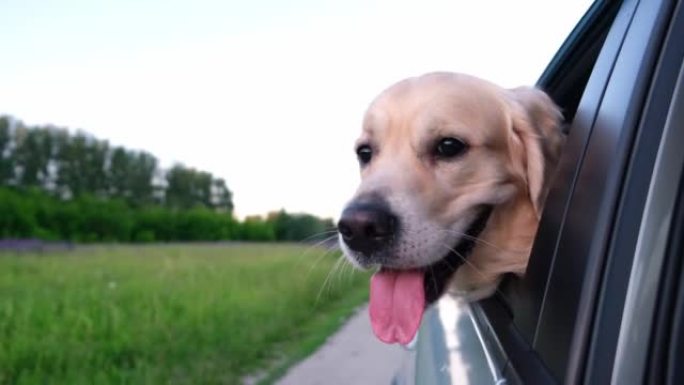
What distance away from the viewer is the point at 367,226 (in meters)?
2.20

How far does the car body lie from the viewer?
925 mm

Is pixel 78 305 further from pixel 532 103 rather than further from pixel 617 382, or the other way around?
pixel 617 382

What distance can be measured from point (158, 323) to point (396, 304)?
807 cm

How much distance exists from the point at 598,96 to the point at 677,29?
478 millimetres

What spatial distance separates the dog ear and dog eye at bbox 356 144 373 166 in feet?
1.85

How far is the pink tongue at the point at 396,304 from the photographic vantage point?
2184 millimetres

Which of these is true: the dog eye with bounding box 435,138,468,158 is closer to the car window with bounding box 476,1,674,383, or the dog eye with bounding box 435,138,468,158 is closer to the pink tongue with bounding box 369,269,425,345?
the pink tongue with bounding box 369,269,425,345

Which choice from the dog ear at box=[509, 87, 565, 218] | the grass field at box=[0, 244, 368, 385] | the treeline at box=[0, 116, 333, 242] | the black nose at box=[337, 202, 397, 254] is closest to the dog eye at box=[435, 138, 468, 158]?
the dog ear at box=[509, 87, 565, 218]

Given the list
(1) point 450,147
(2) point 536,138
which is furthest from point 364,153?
(2) point 536,138

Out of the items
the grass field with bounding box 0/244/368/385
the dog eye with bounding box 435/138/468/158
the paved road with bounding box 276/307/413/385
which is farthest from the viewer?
the paved road with bounding box 276/307/413/385

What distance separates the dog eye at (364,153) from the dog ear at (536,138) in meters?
0.56

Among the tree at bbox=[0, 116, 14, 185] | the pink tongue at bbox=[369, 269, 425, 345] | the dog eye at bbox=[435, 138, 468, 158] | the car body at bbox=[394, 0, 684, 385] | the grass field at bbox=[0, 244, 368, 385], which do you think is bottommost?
the grass field at bbox=[0, 244, 368, 385]

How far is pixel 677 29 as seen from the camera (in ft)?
3.43

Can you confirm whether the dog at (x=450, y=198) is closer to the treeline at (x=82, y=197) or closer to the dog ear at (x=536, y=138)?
the dog ear at (x=536, y=138)
